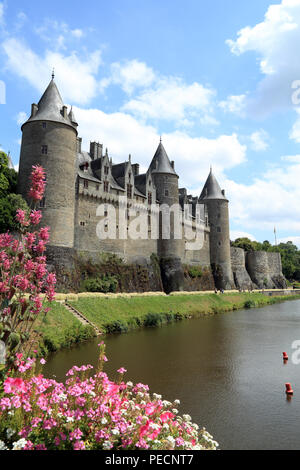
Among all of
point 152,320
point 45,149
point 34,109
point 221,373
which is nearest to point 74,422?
point 221,373

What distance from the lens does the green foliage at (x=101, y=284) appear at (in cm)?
2814

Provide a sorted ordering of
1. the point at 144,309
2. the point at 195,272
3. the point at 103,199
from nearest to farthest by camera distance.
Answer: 1. the point at 144,309
2. the point at 103,199
3. the point at 195,272

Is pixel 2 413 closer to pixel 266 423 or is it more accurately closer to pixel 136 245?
pixel 266 423

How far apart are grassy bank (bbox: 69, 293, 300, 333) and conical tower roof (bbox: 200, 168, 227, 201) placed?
2112cm

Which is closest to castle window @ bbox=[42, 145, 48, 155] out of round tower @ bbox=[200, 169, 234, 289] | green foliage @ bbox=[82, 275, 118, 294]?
green foliage @ bbox=[82, 275, 118, 294]

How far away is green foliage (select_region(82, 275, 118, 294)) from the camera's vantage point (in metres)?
28.1

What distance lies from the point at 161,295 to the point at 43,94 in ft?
72.7

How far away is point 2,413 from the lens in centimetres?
439

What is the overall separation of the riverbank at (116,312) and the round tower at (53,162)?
6.41 m

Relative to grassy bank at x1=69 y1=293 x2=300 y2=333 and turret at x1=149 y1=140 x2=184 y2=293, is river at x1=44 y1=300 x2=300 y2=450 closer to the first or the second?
grassy bank at x1=69 y1=293 x2=300 y2=333

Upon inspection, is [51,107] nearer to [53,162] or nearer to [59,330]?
[53,162]

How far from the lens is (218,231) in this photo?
54.8m

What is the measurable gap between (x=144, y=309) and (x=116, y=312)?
3.61m

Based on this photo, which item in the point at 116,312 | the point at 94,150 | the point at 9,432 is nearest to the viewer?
the point at 9,432
